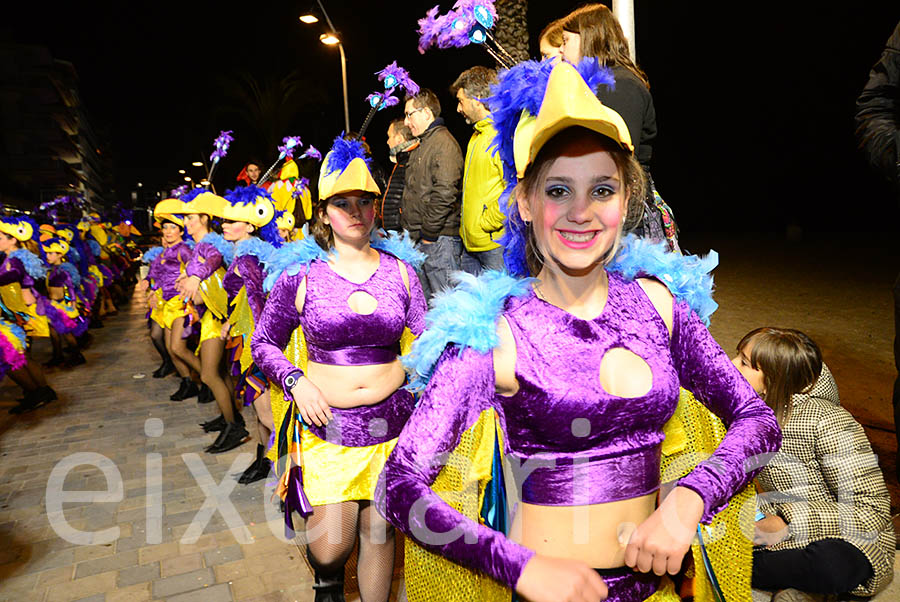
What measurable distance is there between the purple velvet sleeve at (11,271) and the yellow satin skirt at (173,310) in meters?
2.04

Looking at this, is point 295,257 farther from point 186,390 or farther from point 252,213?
point 186,390

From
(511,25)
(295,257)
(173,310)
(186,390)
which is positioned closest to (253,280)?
(295,257)

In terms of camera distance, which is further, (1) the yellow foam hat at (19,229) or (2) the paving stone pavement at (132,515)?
(1) the yellow foam hat at (19,229)

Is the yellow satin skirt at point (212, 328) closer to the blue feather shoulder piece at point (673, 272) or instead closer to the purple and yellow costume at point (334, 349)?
the purple and yellow costume at point (334, 349)

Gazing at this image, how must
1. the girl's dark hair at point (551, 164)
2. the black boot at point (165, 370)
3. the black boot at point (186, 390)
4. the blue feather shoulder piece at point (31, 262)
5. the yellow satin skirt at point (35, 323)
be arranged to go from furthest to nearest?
the black boot at point (165, 370), the yellow satin skirt at point (35, 323), the blue feather shoulder piece at point (31, 262), the black boot at point (186, 390), the girl's dark hair at point (551, 164)

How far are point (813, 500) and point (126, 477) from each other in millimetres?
4770

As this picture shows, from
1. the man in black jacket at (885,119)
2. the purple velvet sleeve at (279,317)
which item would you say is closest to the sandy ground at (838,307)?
the man in black jacket at (885,119)

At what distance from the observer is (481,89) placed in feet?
14.3

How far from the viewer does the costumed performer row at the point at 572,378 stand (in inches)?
52.7

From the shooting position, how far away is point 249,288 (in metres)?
3.86

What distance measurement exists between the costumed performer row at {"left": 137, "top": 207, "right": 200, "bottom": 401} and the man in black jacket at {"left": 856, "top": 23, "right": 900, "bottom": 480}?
6020mm

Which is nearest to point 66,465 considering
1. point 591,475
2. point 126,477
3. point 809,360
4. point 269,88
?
point 126,477

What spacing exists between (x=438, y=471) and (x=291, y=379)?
1.36 m

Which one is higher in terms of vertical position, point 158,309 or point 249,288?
point 249,288
